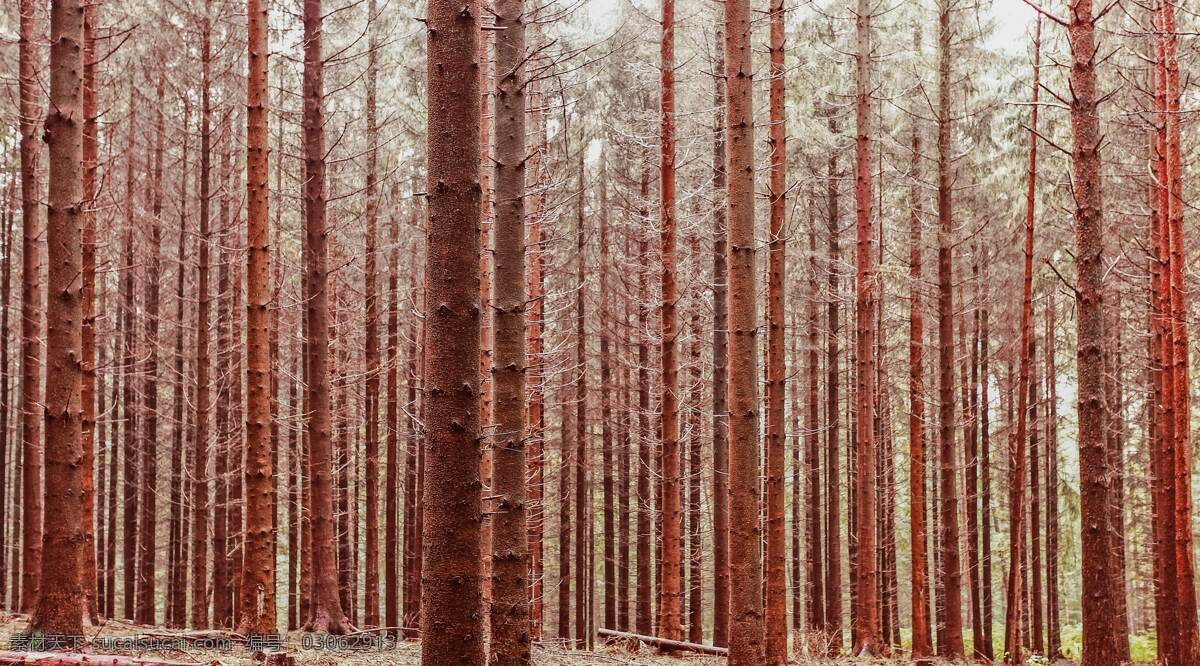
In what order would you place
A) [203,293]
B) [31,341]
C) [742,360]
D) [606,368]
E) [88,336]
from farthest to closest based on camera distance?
[606,368] < [203,293] < [88,336] < [31,341] < [742,360]

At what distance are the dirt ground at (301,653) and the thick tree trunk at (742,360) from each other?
2.21m

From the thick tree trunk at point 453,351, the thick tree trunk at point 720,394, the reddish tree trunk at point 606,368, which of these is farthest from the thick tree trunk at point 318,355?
the reddish tree trunk at point 606,368

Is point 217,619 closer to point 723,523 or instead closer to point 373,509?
point 373,509

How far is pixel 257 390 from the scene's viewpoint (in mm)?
8078

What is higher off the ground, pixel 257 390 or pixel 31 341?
pixel 31 341

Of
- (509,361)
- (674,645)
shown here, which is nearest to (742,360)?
(509,361)

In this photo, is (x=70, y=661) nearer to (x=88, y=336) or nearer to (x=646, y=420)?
(x=88, y=336)

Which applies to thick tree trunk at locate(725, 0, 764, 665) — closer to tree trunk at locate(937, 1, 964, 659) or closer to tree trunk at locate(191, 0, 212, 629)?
tree trunk at locate(937, 1, 964, 659)

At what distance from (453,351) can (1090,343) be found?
252 inches

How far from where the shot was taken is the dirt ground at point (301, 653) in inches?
281

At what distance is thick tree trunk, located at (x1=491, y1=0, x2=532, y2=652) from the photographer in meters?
5.91

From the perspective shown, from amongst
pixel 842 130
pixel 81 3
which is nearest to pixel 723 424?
pixel 842 130

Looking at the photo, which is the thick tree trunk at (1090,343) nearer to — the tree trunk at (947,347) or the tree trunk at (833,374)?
the tree trunk at (947,347)

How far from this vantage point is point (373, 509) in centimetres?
1884
